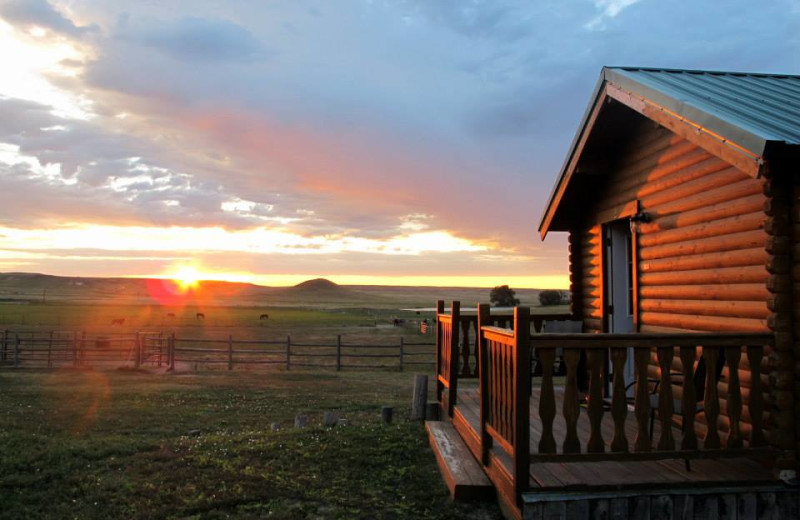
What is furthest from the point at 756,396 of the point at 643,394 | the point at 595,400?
the point at 595,400

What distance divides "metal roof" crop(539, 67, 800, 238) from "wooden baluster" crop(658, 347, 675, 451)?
1.65m

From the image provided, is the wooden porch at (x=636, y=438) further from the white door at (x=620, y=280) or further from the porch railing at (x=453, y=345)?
the white door at (x=620, y=280)

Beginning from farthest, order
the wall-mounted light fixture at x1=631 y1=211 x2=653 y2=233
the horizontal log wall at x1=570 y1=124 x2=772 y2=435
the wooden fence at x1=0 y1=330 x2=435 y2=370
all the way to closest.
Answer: the wooden fence at x1=0 y1=330 x2=435 y2=370 < the wall-mounted light fixture at x1=631 y1=211 x2=653 y2=233 < the horizontal log wall at x1=570 y1=124 x2=772 y2=435

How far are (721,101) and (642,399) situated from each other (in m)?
3.27

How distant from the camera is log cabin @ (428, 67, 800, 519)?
15.0 feet

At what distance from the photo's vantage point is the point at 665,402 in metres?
4.70

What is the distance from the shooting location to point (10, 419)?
11586 mm

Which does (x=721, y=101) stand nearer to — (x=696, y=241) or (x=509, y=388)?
(x=696, y=241)

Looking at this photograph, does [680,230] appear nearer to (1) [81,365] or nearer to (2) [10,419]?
(2) [10,419]

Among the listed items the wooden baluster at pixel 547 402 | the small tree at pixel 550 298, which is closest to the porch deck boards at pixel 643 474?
the wooden baluster at pixel 547 402

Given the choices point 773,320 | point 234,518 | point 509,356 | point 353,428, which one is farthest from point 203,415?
point 773,320

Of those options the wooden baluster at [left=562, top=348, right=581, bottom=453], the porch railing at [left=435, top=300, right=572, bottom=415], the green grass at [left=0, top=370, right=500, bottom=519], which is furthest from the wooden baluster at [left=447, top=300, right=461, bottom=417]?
the wooden baluster at [left=562, top=348, right=581, bottom=453]

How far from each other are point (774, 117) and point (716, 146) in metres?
0.92

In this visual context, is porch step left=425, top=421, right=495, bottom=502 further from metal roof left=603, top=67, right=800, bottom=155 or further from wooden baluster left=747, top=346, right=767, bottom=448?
metal roof left=603, top=67, right=800, bottom=155
